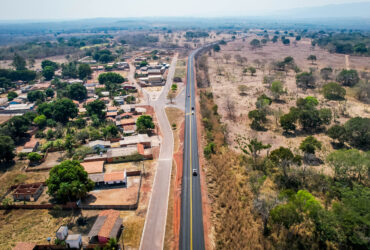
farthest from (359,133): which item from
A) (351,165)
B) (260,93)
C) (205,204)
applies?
(260,93)

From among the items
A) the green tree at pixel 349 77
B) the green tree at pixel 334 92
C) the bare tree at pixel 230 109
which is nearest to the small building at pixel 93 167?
the bare tree at pixel 230 109

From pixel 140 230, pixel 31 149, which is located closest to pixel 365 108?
pixel 140 230

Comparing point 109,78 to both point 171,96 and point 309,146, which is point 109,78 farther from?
point 309,146

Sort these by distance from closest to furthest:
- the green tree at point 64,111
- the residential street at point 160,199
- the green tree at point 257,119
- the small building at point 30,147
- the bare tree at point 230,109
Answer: the residential street at point 160,199 < the small building at point 30,147 < the green tree at point 257,119 < the green tree at point 64,111 < the bare tree at point 230,109

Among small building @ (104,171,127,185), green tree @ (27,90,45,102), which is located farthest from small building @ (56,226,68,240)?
green tree @ (27,90,45,102)

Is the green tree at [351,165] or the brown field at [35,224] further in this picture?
the green tree at [351,165]

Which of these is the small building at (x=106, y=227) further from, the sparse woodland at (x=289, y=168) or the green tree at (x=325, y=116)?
the green tree at (x=325, y=116)

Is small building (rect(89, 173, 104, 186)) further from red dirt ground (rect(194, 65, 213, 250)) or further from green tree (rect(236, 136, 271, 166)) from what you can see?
green tree (rect(236, 136, 271, 166))
